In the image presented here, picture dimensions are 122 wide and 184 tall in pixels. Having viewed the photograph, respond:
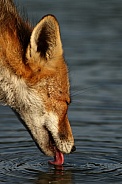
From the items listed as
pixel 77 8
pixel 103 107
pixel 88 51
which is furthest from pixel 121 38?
pixel 103 107

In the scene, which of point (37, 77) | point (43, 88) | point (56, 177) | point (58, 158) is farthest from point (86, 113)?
point (37, 77)

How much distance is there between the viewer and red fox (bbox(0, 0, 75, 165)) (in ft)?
37.5

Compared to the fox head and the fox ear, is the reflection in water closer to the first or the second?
the fox head

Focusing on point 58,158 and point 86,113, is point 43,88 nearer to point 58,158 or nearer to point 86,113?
point 58,158

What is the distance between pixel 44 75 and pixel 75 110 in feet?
14.7

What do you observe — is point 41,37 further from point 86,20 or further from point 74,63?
point 86,20

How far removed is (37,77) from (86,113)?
430cm

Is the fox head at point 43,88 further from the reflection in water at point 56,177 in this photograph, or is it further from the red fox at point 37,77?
the reflection in water at point 56,177

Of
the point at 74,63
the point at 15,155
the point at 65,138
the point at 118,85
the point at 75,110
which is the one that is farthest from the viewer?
the point at 74,63

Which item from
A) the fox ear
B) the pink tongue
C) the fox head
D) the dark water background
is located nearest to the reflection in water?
the dark water background

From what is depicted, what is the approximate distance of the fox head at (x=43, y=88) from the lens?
448 inches

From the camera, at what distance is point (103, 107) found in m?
16.2

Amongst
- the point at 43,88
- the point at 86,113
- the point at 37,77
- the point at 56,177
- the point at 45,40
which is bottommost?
the point at 56,177

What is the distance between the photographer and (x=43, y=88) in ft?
39.2
